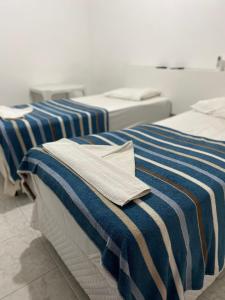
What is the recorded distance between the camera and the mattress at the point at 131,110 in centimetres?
231

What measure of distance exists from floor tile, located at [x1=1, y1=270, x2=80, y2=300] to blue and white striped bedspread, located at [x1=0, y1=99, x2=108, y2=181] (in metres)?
0.87

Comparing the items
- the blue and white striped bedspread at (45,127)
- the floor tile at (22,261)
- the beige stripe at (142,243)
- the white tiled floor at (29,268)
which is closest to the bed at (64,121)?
the blue and white striped bedspread at (45,127)

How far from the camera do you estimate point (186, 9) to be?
A: 7.66ft

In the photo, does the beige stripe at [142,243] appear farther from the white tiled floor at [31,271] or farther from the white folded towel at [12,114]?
the white folded towel at [12,114]

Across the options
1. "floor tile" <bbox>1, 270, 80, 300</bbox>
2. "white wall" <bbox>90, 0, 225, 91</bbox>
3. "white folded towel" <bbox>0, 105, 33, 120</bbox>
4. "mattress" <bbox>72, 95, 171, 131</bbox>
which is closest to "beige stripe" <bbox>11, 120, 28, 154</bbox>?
"white folded towel" <bbox>0, 105, 33, 120</bbox>

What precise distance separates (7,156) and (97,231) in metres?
1.29

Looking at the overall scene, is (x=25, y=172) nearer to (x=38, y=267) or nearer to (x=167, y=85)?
(x=38, y=267)

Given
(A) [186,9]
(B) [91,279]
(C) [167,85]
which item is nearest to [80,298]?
(B) [91,279]

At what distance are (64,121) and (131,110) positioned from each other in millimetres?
729

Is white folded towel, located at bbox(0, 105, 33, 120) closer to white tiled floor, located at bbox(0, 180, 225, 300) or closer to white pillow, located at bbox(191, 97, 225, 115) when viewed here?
white tiled floor, located at bbox(0, 180, 225, 300)

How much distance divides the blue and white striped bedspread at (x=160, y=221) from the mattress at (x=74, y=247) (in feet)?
0.28

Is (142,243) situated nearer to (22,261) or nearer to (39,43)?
(22,261)

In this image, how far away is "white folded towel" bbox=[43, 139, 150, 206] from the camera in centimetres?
87

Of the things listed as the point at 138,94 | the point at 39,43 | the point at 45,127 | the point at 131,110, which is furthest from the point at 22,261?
the point at 39,43
